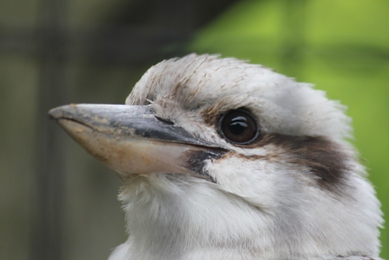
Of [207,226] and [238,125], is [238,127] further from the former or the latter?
[207,226]

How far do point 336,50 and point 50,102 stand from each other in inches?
32.3

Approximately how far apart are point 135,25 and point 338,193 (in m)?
1.60

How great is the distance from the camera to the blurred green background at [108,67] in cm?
202

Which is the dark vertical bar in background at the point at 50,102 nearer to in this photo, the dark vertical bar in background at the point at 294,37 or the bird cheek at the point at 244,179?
the dark vertical bar in background at the point at 294,37

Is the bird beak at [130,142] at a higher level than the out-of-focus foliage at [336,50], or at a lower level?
lower

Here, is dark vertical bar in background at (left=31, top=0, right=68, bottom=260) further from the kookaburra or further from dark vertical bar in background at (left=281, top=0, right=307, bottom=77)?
the kookaburra

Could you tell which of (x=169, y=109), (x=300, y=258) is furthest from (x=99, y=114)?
(x=300, y=258)

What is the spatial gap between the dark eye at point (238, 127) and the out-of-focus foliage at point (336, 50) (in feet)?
1.66

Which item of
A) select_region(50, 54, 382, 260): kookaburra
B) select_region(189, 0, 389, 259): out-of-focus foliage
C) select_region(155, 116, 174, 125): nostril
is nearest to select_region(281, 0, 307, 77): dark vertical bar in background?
select_region(189, 0, 389, 259): out-of-focus foliage

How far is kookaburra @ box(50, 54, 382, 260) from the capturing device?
1.25 m

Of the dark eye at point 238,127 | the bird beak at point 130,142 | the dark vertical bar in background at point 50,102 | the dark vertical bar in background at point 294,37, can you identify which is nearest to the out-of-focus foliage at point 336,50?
the dark vertical bar in background at point 294,37

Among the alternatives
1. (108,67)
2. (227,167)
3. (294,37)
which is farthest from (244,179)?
(108,67)

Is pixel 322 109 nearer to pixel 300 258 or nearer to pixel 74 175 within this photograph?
Result: pixel 300 258

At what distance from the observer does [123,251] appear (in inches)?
54.9
